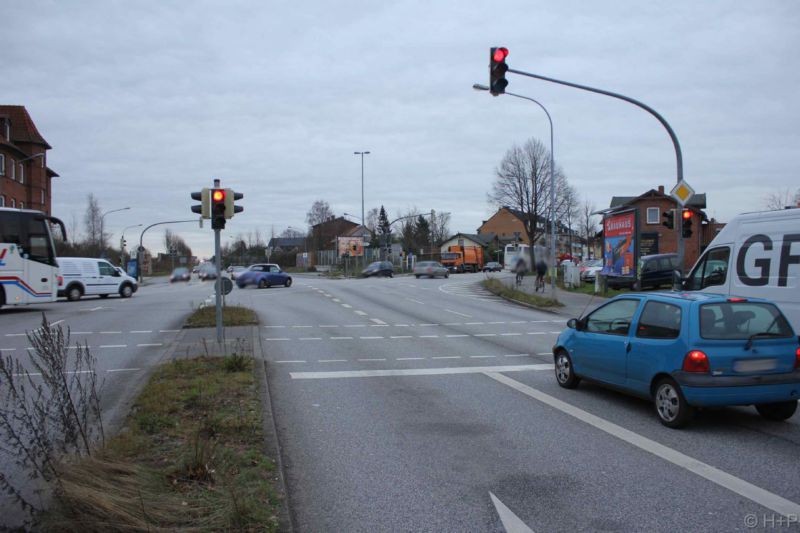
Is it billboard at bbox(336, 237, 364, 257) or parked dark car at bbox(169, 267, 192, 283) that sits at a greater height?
billboard at bbox(336, 237, 364, 257)

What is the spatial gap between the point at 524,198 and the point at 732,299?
75.4 ft

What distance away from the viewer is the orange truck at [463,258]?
6412 centimetres

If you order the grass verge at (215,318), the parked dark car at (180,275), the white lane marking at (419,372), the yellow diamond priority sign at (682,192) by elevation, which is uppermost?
the yellow diamond priority sign at (682,192)

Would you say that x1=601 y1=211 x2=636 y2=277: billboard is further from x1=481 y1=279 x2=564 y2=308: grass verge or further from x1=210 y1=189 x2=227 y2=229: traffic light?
x1=210 y1=189 x2=227 y2=229: traffic light

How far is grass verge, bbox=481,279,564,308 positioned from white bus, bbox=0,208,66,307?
18.7 m

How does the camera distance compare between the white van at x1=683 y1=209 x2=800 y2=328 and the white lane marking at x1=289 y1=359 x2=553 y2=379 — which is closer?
the white van at x1=683 y1=209 x2=800 y2=328

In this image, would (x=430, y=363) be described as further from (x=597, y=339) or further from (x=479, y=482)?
(x=479, y=482)

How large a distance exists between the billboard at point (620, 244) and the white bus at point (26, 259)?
22.2m

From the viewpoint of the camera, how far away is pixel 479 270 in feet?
219

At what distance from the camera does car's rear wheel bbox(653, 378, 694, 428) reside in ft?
22.1

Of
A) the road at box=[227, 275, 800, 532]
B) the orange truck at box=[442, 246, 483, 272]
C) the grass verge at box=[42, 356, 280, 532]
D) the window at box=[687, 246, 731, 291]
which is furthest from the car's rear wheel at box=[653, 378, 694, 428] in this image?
the orange truck at box=[442, 246, 483, 272]

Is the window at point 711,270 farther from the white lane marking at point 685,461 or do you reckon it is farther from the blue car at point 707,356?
the white lane marking at point 685,461

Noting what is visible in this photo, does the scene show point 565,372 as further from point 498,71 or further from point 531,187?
point 531,187

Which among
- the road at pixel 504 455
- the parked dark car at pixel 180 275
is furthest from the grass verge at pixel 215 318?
the road at pixel 504 455
